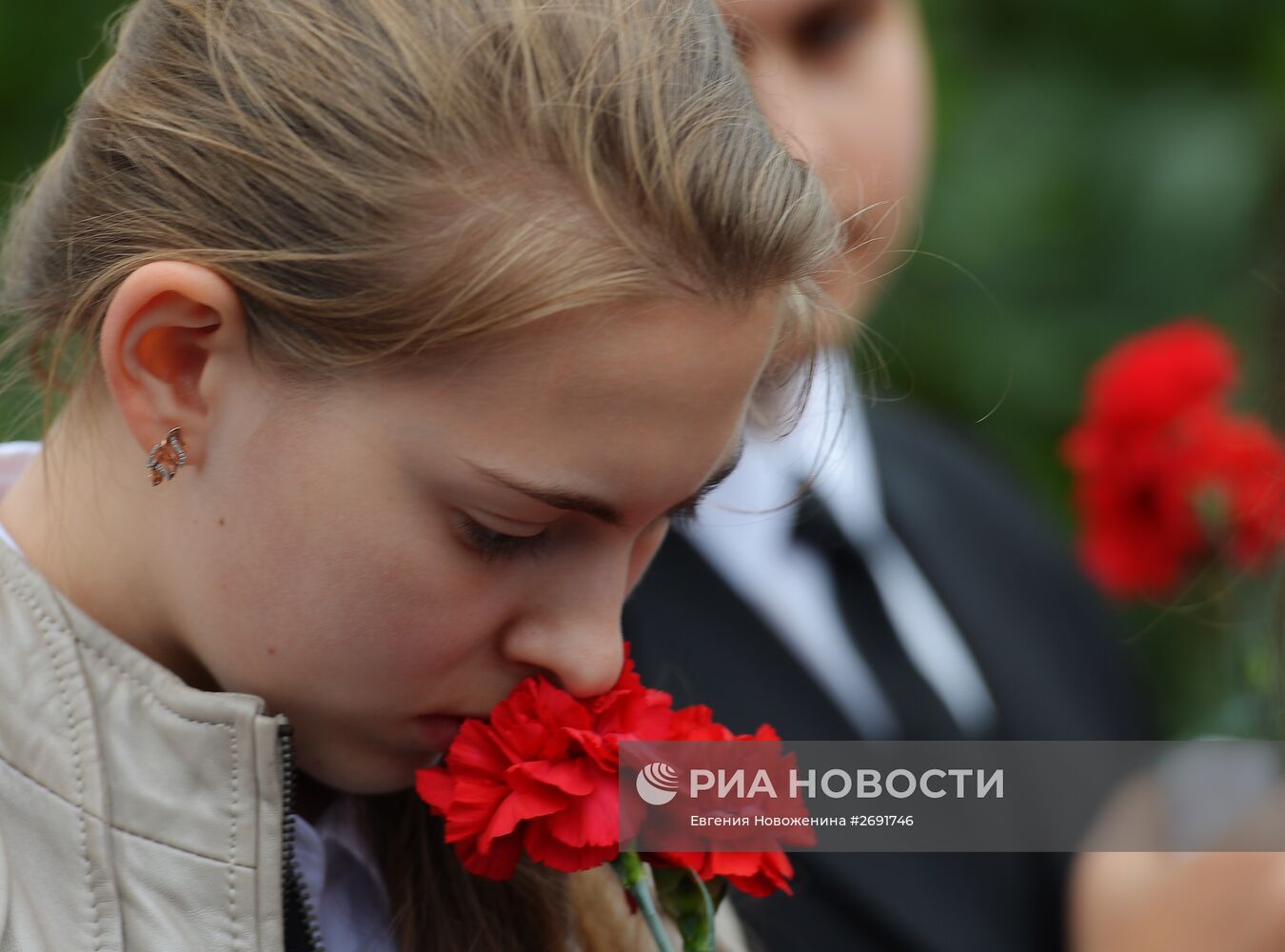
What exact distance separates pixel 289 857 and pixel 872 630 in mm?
1200

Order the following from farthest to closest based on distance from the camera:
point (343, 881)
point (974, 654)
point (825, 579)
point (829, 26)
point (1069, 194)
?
point (1069, 194) < point (974, 654) < point (825, 579) < point (829, 26) < point (343, 881)

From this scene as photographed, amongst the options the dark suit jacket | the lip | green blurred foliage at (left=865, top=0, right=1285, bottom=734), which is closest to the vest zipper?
the lip

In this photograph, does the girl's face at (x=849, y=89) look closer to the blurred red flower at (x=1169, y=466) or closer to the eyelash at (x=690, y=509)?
the blurred red flower at (x=1169, y=466)

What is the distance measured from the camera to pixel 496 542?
124 centimetres

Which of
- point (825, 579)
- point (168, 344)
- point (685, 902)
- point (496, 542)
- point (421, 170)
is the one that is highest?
point (825, 579)

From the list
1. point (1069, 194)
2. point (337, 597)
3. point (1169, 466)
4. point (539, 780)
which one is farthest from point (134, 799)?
point (1069, 194)

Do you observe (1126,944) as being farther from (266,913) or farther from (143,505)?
(143,505)

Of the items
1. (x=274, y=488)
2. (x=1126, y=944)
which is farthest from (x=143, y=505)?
(x=1126, y=944)

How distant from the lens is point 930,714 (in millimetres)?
2209

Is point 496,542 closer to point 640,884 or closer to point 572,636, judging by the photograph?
point 572,636

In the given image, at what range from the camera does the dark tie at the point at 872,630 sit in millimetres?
2203

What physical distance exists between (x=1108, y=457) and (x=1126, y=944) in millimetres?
893

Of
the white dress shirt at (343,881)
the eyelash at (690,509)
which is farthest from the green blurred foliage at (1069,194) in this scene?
the white dress shirt at (343,881)

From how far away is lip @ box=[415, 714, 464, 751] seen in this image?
4.34ft
